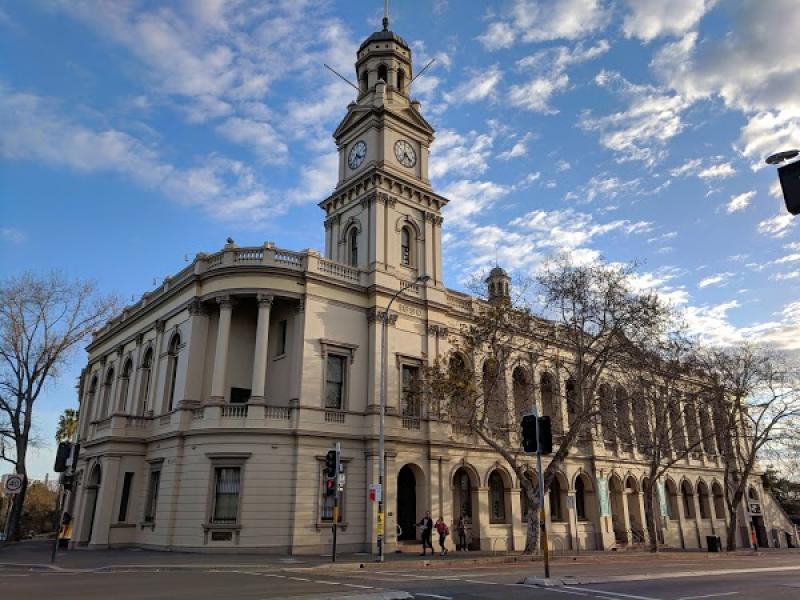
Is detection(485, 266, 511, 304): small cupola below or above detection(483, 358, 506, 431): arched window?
above

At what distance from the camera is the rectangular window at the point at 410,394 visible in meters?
31.5

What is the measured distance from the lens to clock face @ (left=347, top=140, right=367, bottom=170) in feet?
122

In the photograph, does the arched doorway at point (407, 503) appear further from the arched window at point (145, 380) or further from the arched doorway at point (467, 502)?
the arched window at point (145, 380)

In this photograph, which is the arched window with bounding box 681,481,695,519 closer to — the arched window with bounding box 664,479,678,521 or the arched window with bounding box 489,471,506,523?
the arched window with bounding box 664,479,678,521

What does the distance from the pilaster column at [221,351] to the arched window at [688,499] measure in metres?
39.4

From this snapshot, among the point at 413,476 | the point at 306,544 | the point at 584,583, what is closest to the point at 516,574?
the point at 584,583

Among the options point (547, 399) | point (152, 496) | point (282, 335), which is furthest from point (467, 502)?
point (152, 496)

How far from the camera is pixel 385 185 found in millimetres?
35062

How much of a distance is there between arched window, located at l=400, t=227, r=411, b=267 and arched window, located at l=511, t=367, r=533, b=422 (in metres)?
9.47

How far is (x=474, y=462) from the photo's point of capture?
3334cm

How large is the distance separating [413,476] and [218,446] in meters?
10.1

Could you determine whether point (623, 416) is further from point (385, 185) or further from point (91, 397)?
point (91, 397)

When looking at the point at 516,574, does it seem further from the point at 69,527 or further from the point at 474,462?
the point at 69,527

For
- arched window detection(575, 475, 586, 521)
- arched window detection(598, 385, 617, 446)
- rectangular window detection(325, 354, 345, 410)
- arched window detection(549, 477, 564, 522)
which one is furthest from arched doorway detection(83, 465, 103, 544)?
arched window detection(575, 475, 586, 521)
